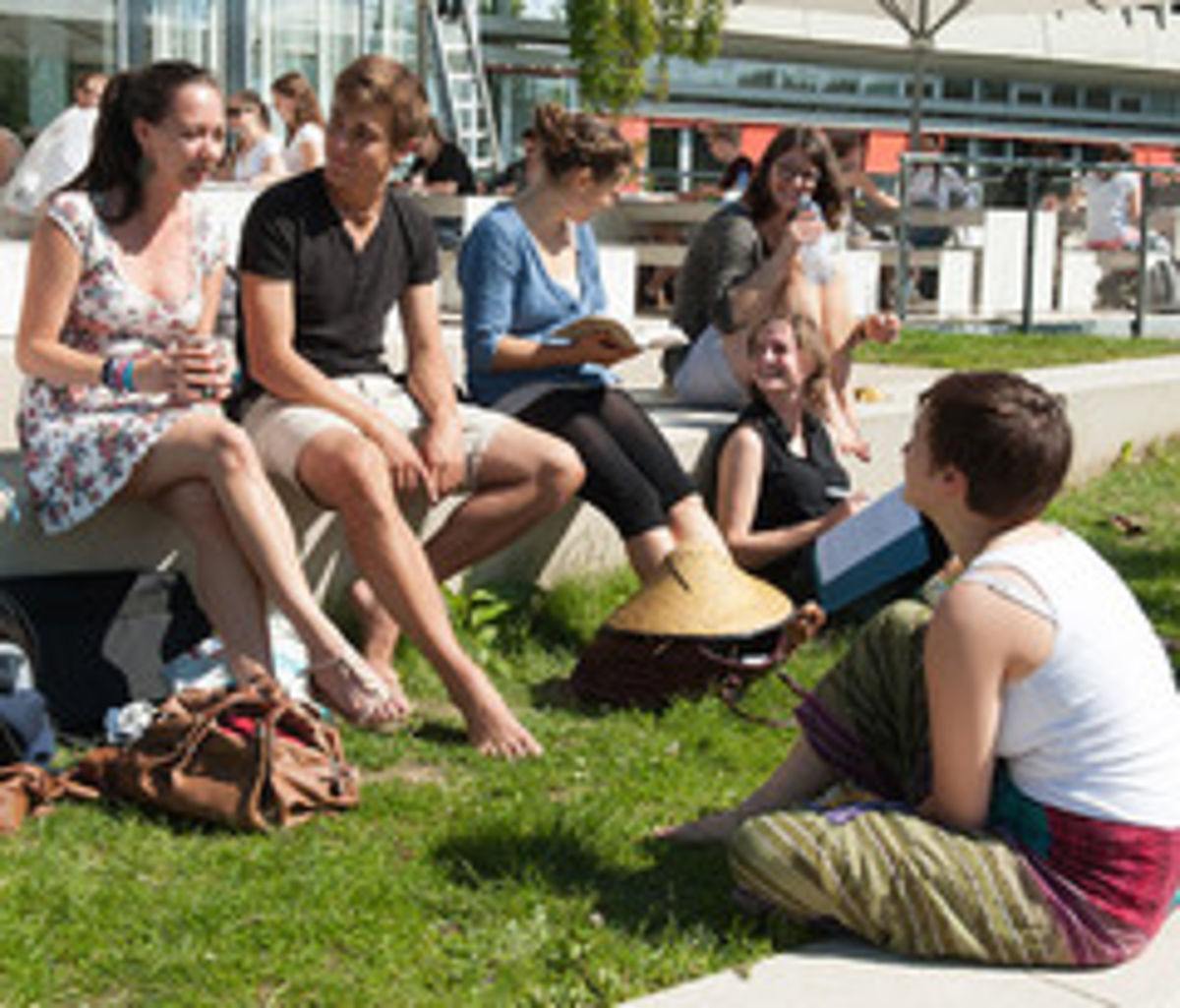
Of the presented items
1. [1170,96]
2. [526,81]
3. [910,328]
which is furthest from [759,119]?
[910,328]

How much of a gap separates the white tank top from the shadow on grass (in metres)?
0.62

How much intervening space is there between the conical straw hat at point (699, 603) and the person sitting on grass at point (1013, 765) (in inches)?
56.7

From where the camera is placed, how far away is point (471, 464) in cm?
491

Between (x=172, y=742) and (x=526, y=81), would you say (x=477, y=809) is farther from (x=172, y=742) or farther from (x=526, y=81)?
(x=526, y=81)

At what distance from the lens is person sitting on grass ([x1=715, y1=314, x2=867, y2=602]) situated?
5.47 metres

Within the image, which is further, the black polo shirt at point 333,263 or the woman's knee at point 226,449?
the black polo shirt at point 333,263

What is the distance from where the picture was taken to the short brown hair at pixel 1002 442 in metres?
3.15

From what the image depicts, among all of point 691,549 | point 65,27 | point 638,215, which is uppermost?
point 65,27

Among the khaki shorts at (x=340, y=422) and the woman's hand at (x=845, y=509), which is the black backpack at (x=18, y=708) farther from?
the woman's hand at (x=845, y=509)

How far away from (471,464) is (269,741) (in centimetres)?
142

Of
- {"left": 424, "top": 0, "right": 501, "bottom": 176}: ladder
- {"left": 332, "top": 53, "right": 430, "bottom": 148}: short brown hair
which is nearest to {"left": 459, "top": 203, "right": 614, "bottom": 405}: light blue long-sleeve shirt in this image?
{"left": 332, "top": 53, "right": 430, "bottom": 148}: short brown hair

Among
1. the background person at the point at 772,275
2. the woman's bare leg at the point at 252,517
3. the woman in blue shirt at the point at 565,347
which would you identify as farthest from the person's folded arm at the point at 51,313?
the background person at the point at 772,275

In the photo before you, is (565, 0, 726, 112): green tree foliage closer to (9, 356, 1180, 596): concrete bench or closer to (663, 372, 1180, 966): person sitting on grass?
(9, 356, 1180, 596): concrete bench

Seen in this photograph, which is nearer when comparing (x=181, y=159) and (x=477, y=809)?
(x=477, y=809)
